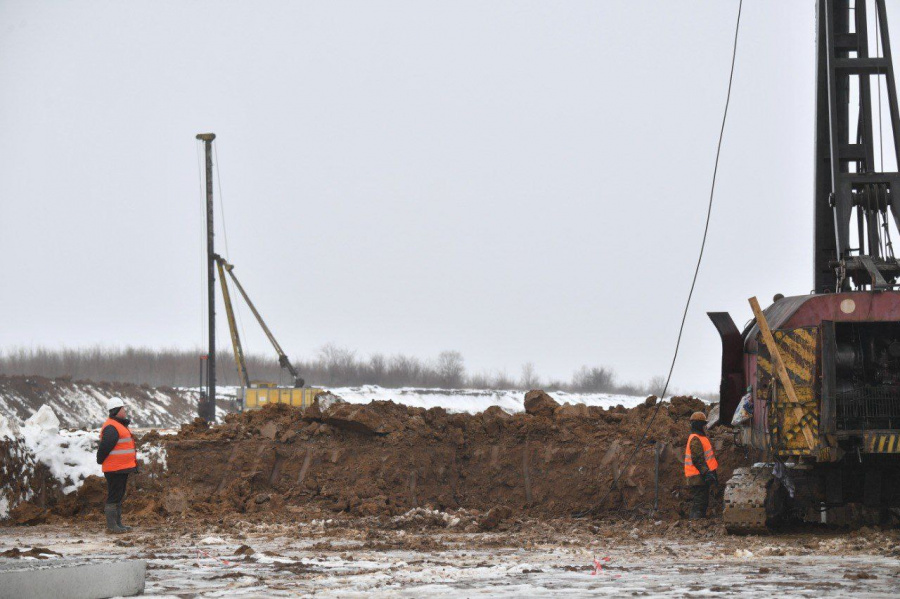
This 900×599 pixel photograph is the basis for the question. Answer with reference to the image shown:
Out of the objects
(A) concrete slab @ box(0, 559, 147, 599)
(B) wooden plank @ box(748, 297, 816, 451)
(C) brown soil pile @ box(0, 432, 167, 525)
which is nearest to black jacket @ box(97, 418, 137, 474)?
(C) brown soil pile @ box(0, 432, 167, 525)

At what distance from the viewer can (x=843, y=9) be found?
56.5ft

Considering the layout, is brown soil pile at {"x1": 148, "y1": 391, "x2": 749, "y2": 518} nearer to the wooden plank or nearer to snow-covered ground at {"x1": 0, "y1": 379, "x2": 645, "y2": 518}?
the wooden plank

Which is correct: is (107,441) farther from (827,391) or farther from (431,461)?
(827,391)

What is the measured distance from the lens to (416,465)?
674 inches

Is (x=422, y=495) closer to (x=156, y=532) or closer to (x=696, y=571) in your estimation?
(x=156, y=532)

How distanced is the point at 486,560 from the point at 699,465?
518 centimetres

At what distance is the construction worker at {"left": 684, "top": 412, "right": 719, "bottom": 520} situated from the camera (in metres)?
14.5

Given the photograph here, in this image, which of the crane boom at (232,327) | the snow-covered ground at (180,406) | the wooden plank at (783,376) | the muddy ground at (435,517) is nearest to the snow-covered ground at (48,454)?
the muddy ground at (435,517)

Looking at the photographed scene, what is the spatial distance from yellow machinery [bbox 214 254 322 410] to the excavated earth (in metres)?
15.2

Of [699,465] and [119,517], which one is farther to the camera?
[699,465]

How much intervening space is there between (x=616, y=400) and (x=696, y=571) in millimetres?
46903

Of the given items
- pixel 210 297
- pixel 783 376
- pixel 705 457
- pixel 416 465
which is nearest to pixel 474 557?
pixel 783 376

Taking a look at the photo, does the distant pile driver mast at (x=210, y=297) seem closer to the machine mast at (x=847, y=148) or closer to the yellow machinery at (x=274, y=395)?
the yellow machinery at (x=274, y=395)

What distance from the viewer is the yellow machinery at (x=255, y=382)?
110 ft
